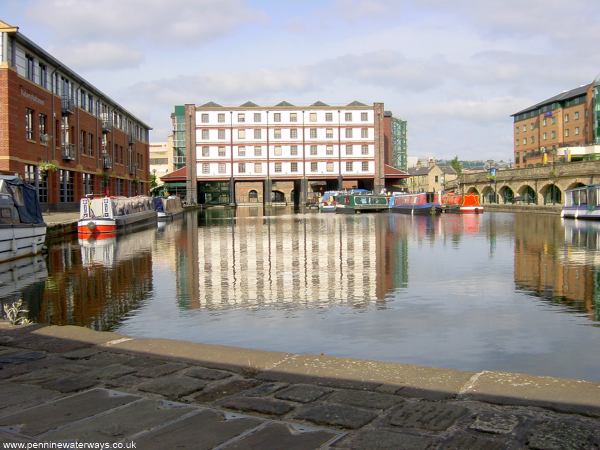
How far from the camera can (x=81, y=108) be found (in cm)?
5175

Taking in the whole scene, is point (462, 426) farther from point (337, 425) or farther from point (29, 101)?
point (29, 101)

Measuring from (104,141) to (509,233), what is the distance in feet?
135

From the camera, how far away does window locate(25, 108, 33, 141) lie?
38594 millimetres

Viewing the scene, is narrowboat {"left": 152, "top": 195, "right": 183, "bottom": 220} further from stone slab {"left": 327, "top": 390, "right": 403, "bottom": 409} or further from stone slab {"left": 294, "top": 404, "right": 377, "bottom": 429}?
stone slab {"left": 294, "top": 404, "right": 377, "bottom": 429}

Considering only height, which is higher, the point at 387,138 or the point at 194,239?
the point at 387,138

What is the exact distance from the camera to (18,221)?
21.1 m

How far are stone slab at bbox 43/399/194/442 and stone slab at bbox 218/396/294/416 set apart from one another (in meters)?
0.31

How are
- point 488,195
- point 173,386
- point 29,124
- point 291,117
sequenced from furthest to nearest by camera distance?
point 488,195
point 291,117
point 29,124
point 173,386

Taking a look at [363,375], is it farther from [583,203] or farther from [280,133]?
[280,133]

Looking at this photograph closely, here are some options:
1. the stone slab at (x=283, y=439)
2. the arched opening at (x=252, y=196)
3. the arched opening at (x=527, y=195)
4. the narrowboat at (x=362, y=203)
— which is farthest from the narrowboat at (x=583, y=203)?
the arched opening at (x=252, y=196)

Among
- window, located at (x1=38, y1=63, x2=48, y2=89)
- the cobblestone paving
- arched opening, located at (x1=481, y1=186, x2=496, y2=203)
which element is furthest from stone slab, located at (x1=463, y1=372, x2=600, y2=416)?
arched opening, located at (x1=481, y1=186, x2=496, y2=203)

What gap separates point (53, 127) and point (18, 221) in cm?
2412

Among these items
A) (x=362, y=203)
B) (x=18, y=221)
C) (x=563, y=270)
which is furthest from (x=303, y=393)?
(x=362, y=203)

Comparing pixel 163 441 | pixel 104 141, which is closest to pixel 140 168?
pixel 104 141
